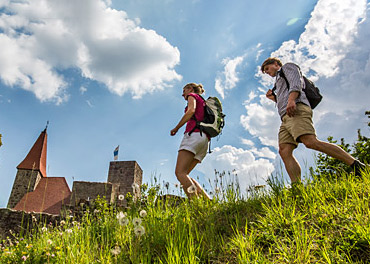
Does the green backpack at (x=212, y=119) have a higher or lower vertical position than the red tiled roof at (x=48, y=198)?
lower

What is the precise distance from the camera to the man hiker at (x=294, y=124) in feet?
9.81

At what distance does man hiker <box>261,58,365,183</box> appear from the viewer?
118 inches

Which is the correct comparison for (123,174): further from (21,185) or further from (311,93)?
(311,93)

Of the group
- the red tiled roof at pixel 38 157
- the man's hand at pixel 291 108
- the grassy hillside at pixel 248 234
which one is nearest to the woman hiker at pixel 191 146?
the grassy hillside at pixel 248 234

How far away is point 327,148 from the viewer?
2994 mm

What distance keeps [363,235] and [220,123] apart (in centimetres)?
233

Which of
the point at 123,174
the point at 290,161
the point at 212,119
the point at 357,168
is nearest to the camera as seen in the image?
the point at 357,168

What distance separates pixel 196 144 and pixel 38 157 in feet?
111

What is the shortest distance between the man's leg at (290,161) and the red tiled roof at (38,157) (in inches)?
1236

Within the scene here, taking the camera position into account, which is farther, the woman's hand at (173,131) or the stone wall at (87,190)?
the stone wall at (87,190)

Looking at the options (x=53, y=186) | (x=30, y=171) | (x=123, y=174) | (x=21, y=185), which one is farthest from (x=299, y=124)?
(x=30, y=171)

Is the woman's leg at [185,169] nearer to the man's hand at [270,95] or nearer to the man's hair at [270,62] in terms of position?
the man's hand at [270,95]

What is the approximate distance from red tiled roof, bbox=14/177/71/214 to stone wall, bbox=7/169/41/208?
1.34 feet

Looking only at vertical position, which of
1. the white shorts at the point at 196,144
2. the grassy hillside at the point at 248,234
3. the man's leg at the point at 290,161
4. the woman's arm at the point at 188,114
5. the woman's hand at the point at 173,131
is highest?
the woman's arm at the point at 188,114
